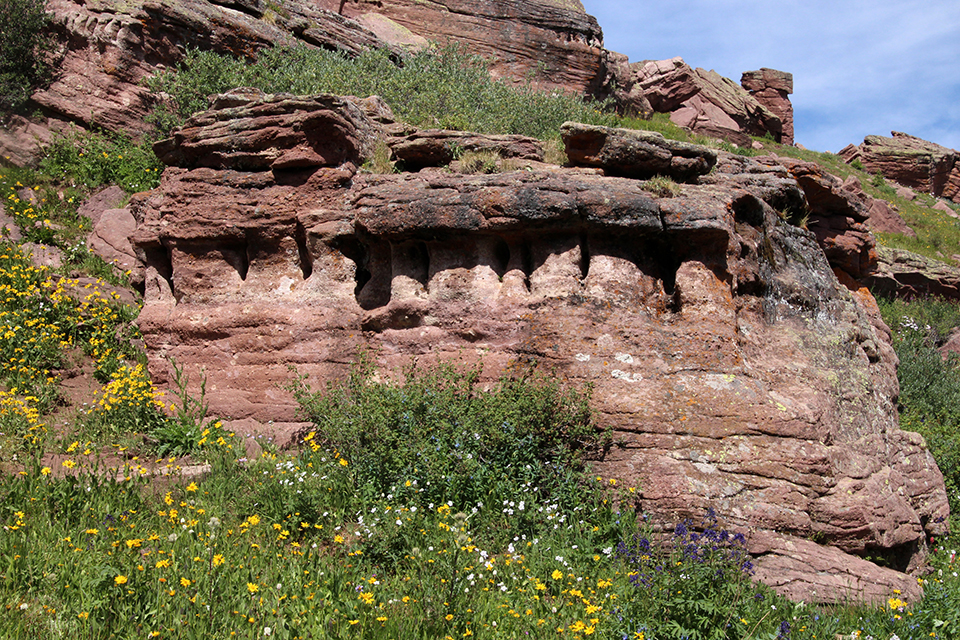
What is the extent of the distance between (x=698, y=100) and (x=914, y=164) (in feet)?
43.8

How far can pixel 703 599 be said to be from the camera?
13.8 ft

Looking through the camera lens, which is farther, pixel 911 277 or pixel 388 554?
pixel 911 277

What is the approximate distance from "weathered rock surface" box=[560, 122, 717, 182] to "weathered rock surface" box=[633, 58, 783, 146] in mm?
20234

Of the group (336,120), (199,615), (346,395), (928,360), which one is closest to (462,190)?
(336,120)

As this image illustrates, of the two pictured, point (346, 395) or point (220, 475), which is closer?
point (220, 475)

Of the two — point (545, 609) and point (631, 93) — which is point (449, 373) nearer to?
point (545, 609)

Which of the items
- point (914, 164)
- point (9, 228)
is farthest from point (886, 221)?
point (9, 228)

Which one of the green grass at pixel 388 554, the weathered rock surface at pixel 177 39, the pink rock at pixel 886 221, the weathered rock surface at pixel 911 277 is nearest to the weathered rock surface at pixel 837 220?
the green grass at pixel 388 554

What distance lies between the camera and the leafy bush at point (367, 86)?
12.9 metres

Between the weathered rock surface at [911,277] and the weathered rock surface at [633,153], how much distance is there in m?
13.1

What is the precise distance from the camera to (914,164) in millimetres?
33406

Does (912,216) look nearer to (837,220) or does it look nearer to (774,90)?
(774,90)

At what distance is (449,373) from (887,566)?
4203mm

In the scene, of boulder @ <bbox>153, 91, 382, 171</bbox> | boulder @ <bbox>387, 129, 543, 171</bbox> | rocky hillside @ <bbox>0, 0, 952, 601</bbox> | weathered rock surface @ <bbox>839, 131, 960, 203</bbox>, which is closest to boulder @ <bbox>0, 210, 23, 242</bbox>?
rocky hillside @ <bbox>0, 0, 952, 601</bbox>
